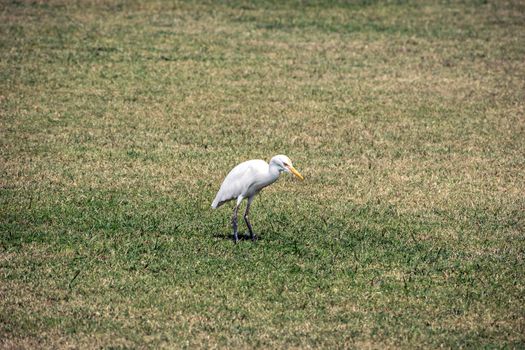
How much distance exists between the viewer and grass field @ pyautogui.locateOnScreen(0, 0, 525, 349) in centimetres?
870

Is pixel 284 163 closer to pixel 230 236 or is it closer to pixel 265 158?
pixel 230 236

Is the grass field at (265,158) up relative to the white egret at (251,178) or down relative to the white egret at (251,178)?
down

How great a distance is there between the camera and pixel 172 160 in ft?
45.9

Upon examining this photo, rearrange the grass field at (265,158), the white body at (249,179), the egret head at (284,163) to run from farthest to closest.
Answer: the white body at (249,179)
the egret head at (284,163)
the grass field at (265,158)

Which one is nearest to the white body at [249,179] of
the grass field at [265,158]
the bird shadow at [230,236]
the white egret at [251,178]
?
the white egret at [251,178]

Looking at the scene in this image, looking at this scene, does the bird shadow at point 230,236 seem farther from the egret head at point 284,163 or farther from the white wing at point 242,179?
the egret head at point 284,163

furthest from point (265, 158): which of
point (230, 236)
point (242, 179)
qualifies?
point (242, 179)

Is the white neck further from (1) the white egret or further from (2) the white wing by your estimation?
(2) the white wing

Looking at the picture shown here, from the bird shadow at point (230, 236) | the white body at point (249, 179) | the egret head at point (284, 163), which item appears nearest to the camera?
the egret head at point (284, 163)

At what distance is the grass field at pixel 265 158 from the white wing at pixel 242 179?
0.57m

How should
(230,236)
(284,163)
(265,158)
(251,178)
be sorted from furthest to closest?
(265,158) < (230,236) < (251,178) < (284,163)

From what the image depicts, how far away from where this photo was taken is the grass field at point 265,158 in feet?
28.5

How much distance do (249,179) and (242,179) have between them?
96 mm

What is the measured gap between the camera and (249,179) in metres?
10.4
